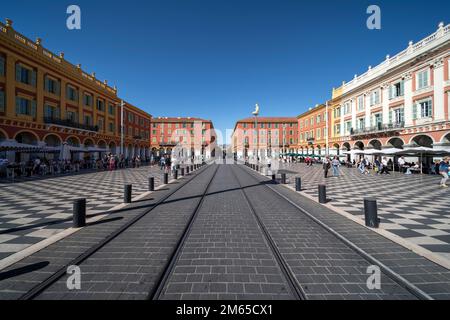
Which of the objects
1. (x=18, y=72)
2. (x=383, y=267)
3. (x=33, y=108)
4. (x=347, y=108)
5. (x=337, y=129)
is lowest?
(x=383, y=267)

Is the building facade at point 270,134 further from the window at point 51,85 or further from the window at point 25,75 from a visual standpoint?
the window at point 25,75

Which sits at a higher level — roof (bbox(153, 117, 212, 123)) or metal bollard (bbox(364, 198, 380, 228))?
roof (bbox(153, 117, 212, 123))

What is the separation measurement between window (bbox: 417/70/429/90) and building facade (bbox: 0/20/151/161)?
123ft

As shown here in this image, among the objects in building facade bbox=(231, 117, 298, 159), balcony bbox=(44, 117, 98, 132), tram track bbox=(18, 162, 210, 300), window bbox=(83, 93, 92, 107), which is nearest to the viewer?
tram track bbox=(18, 162, 210, 300)

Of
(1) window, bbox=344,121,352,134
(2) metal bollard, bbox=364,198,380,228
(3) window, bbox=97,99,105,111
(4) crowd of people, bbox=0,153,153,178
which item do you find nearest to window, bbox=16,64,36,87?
(4) crowd of people, bbox=0,153,153,178

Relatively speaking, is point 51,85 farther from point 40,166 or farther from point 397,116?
point 397,116

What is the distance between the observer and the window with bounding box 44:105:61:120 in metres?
23.1

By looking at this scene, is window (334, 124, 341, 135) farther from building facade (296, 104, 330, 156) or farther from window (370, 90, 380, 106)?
window (370, 90, 380, 106)

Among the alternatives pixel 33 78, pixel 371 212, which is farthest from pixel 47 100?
pixel 371 212

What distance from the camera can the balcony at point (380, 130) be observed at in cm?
2457

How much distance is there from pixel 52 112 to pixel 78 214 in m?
26.1

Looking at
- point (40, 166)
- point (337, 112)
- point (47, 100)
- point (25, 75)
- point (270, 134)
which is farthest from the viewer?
point (270, 134)

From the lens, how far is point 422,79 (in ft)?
71.5
